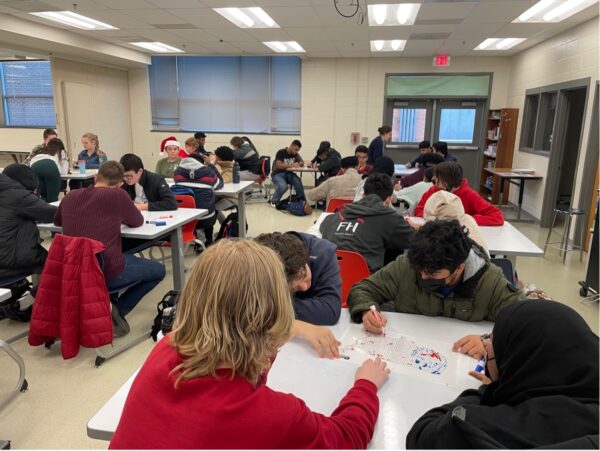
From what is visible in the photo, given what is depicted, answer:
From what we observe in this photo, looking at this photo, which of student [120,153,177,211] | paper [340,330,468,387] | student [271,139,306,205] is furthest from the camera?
student [271,139,306,205]

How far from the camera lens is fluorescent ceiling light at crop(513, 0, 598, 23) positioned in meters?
5.19

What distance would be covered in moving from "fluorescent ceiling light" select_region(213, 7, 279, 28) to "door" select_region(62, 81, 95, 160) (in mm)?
4295

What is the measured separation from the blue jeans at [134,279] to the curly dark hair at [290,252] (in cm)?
173

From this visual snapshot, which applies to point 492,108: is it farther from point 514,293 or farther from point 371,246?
point 514,293

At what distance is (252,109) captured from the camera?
1025cm

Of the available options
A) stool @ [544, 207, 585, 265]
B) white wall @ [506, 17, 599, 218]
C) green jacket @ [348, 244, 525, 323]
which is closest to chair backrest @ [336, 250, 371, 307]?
green jacket @ [348, 244, 525, 323]

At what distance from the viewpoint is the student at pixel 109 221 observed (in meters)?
2.81

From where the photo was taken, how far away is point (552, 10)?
5590 millimetres

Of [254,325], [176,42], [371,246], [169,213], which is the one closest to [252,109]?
[176,42]

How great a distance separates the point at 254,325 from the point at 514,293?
1.33 m

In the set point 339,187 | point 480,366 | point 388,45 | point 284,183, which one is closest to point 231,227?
point 339,187

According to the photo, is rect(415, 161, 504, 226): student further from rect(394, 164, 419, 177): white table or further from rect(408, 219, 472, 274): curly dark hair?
rect(394, 164, 419, 177): white table

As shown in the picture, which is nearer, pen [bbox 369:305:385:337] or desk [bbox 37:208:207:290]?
pen [bbox 369:305:385:337]

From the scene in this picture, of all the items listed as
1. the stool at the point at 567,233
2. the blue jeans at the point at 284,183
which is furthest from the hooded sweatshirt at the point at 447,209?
the blue jeans at the point at 284,183
